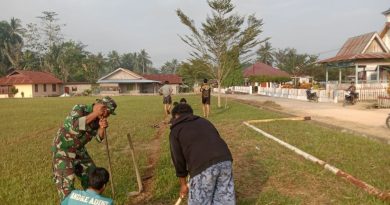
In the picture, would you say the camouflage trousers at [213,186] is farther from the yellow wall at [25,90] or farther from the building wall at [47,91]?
the yellow wall at [25,90]

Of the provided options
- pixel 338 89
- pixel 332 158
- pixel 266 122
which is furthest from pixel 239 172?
pixel 338 89

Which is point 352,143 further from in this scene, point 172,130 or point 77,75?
point 77,75

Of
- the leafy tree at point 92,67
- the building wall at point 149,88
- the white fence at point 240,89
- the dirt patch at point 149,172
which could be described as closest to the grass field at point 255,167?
the dirt patch at point 149,172

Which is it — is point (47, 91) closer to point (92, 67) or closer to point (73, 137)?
point (92, 67)

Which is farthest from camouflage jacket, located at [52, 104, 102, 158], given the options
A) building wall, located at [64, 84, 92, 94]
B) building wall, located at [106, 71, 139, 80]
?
building wall, located at [64, 84, 92, 94]

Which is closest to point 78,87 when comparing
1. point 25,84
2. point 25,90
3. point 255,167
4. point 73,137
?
point 25,90

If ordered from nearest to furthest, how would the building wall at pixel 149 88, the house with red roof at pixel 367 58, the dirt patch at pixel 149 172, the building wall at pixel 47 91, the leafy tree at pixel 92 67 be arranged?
the dirt patch at pixel 149 172 < the house with red roof at pixel 367 58 < the building wall at pixel 47 91 < the building wall at pixel 149 88 < the leafy tree at pixel 92 67

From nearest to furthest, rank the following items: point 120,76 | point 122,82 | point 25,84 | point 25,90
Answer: point 25,84 < point 25,90 < point 122,82 < point 120,76

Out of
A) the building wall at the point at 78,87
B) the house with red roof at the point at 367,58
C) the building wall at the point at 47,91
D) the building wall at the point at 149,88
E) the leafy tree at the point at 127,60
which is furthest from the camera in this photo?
the leafy tree at the point at 127,60

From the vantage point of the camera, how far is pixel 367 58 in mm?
30000

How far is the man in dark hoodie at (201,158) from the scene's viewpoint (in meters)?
4.16

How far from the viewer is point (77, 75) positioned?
83188mm

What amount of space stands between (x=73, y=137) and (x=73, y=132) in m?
0.07

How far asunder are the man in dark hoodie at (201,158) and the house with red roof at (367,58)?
2753 centimetres
